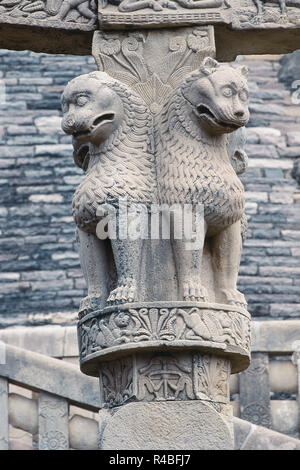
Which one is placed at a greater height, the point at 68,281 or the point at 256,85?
the point at 256,85

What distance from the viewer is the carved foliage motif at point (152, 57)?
12531 mm

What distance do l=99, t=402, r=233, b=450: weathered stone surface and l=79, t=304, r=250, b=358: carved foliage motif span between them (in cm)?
36

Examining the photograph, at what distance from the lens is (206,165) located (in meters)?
12.2

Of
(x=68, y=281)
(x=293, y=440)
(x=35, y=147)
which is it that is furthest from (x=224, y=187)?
(x=35, y=147)

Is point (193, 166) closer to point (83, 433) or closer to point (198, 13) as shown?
point (198, 13)

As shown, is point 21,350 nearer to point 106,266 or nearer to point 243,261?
point 106,266

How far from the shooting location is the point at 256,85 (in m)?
26.2

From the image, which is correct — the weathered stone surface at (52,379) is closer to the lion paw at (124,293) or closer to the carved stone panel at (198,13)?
the lion paw at (124,293)

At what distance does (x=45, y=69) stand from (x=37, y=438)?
33.5 ft

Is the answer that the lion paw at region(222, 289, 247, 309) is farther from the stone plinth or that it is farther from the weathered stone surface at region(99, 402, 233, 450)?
the weathered stone surface at region(99, 402, 233, 450)

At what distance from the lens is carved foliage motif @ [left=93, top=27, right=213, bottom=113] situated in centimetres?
1253

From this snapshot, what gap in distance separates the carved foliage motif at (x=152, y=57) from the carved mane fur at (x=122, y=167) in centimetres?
16

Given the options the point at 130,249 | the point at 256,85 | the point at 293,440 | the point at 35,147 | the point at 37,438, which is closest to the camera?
the point at 130,249

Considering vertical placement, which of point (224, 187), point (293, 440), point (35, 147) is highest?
point (35, 147)
